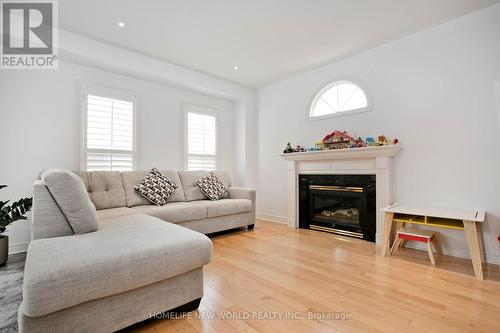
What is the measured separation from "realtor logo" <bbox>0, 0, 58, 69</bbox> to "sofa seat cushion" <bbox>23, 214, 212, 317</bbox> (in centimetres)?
259

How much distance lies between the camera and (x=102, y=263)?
1270mm

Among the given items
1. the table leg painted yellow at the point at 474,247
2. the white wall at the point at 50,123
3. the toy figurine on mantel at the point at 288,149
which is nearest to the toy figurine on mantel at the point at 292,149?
the toy figurine on mantel at the point at 288,149

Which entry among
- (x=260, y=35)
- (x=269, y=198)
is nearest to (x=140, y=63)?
(x=260, y=35)

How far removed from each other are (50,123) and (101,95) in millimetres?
754

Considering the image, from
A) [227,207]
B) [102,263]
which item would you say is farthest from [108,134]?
[102,263]

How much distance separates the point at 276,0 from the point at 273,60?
4.52ft

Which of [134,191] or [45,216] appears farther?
[134,191]

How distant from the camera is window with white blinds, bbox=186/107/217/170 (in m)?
4.52

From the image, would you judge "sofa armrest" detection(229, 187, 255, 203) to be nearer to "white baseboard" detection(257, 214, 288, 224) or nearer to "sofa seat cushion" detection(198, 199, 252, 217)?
"sofa seat cushion" detection(198, 199, 252, 217)

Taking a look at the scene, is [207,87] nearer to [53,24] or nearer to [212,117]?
[212,117]

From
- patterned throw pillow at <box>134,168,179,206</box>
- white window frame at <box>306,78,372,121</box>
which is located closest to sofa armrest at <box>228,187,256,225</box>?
patterned throw pillow at <box>134,168,179,206</box>

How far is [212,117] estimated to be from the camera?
4.86 meters

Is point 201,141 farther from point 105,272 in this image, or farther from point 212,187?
point 105,272

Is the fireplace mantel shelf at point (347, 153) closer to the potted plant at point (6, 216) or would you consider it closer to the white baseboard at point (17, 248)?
the potted plant at point (6, 216)
